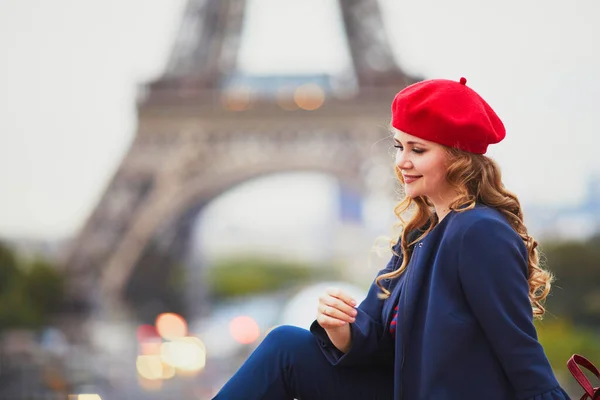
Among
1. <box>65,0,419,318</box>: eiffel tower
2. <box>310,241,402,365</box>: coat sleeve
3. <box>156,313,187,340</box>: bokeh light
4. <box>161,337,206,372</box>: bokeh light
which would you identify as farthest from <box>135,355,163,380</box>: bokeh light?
<box>310,241,402,365</box>: coat sleeve

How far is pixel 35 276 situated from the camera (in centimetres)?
1380

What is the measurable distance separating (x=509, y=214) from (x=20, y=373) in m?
6.07

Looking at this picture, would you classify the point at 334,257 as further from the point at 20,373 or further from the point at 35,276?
the point at 20,373

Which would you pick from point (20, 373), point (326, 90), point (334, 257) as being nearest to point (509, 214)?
point (20, 373)

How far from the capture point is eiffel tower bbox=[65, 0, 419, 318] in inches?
493

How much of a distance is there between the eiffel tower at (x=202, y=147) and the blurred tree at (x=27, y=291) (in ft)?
1.97

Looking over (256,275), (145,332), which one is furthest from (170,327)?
(256,275)

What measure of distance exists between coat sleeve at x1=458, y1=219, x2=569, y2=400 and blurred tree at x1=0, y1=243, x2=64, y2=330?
1119 cm

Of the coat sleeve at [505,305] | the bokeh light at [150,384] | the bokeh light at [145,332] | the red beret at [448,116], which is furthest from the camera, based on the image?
the bokeh light at [145,332]

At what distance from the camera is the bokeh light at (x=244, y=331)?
→ 38.3ft

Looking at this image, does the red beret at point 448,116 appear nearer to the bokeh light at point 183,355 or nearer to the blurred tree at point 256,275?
the bokeh light at point 183,355

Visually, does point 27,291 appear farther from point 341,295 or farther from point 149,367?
point 341,295

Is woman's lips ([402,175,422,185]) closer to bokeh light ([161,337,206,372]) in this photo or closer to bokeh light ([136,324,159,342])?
bokeh light ([161,337,206,372])

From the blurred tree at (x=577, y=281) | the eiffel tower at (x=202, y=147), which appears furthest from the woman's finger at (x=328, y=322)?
the eiffel tower at (x=202, y=147)
